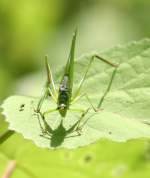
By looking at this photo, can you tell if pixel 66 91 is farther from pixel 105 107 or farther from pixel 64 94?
pixel 105 107

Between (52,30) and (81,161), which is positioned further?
(52,30)

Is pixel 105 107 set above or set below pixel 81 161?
above

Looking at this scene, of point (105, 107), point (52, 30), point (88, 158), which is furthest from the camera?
point (52, 30)

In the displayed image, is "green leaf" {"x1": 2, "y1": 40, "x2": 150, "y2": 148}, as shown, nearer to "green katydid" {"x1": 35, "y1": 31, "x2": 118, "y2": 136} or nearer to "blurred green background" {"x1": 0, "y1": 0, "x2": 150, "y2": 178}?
"green katydid" {"x1": 35, "y1": 31, "x2": 118, "y2": 136}

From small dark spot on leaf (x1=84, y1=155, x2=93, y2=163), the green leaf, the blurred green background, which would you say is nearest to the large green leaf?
small dark spot on leaf (x1=84, y1=155, x2=93, y2=163)

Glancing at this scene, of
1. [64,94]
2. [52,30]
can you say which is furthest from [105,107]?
[52,30]

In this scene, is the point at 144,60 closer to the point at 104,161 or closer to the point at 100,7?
the point at 104,161

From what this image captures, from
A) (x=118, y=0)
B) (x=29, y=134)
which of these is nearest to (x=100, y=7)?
(x=118, y=0)

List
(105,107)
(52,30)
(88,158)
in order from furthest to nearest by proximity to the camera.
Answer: (52,30) < (88,158) < (105,107)
